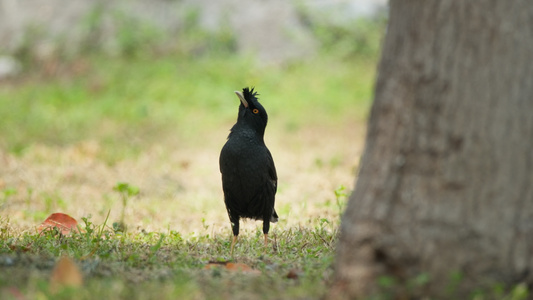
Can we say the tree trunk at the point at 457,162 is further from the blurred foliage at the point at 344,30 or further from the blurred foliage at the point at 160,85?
the blurred foliage at the point at 344,30

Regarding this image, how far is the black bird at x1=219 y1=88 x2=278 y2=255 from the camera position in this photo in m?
5.07

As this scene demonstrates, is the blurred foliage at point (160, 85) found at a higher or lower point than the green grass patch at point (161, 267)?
higher

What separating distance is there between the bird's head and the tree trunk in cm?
266

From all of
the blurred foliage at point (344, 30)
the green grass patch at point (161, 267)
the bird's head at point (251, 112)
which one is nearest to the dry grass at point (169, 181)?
the green grass patch at point (161, 267)

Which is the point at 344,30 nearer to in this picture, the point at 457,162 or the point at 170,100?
the point at 170,100

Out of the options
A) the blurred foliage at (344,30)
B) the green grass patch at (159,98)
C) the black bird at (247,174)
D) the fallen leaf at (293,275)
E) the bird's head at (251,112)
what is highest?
the blurred foliage at (344,30)

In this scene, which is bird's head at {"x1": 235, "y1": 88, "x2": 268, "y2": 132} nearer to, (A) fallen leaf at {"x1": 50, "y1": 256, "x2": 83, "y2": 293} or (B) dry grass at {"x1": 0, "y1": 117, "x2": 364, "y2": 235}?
(B) dry grass at {"x1": 0, "y1": 117, "x2": 364, "y2": 235}

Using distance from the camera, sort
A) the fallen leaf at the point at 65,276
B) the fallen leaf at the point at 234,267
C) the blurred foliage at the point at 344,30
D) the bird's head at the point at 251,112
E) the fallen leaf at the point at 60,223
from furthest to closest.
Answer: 1. the blurred foliage at the point at 344,30
2. the bird's head at the point at 251,112
3. the fallen leaf at the point at 60,223
4. the fallen leaf at the point at 234,267
5. the fallen leaf at the point at 65,276

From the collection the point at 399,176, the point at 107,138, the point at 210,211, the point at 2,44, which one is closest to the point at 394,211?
the point at 399,176

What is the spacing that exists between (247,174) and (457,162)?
257 cm

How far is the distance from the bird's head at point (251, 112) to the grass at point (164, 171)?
93cm

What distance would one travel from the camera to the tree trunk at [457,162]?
106 inches

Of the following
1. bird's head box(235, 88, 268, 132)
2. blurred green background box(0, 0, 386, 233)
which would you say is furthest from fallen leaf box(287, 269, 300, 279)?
blurred green background box(0, 0, 386, 233)

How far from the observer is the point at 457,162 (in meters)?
2.71
